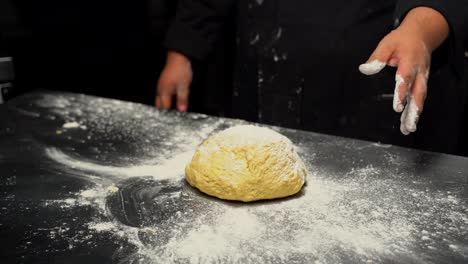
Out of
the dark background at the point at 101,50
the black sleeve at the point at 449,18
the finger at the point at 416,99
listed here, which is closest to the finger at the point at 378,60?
the finger at the point at 416,99

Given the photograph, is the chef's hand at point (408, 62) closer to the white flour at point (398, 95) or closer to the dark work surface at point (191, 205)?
the white flour at point (398, 95)

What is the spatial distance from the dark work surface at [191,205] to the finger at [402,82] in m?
0.21

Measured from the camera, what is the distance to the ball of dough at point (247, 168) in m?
1.21

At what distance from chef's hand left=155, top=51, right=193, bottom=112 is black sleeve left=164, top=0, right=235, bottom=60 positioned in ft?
0.16

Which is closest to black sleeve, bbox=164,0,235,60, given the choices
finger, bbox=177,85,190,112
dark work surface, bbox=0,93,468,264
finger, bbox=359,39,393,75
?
finger, bbox=177,85,190,112

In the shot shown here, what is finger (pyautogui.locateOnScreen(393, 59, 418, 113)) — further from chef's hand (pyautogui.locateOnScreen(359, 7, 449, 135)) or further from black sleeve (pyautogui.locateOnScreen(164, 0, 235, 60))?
black sleeve (pyautogui.locateOnScreen(164, 0, 235, 60))

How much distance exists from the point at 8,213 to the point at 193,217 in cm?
42

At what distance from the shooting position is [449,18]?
1511mm

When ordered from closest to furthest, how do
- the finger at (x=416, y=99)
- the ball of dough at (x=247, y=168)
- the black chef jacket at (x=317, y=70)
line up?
1. the ball of dough at (x=247, y=168)
2. the finger at (x=416, y=99)
3. the black chef jacket at (x=317, y=70)

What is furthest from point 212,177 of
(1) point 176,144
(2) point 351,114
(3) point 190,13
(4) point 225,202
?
(3) point 190,13

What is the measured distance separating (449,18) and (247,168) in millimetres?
807

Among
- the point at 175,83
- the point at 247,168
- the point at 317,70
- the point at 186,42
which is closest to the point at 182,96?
the point at 175,83

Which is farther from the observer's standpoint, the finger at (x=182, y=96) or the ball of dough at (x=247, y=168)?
the finger at (x=182, y=96)

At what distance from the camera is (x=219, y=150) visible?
129 centimetres
